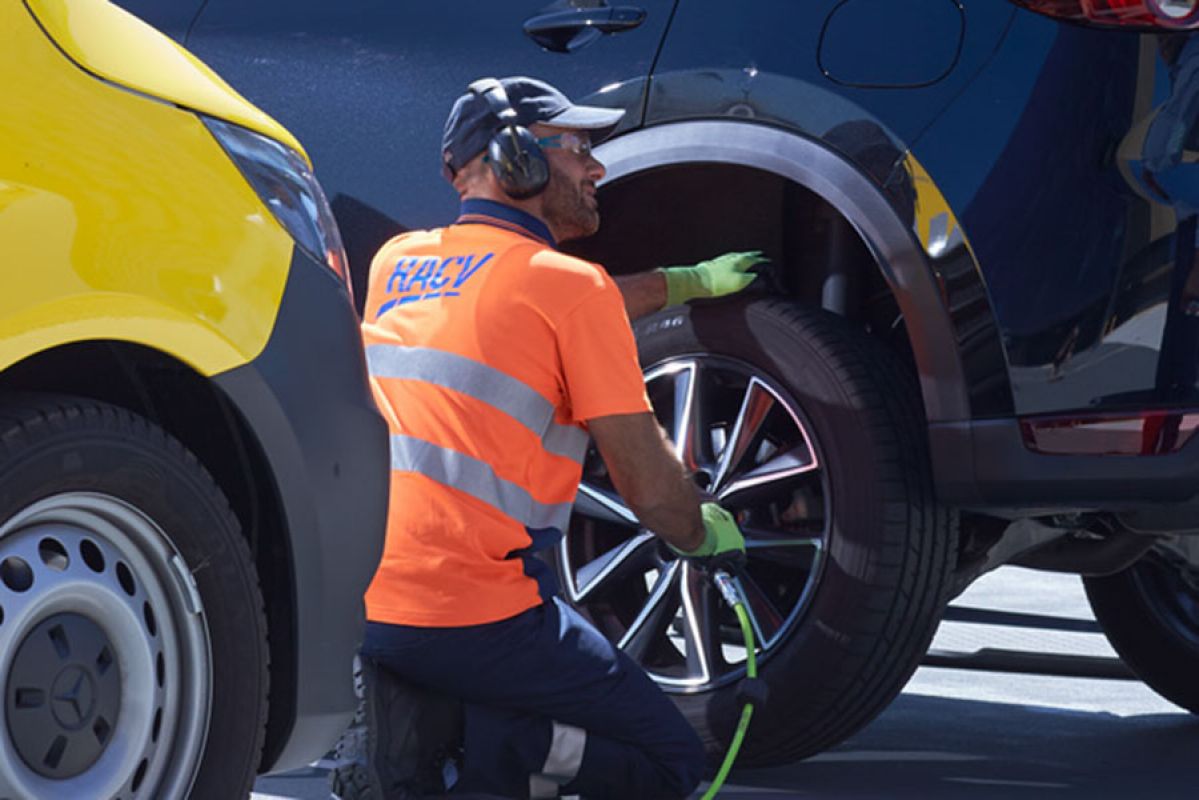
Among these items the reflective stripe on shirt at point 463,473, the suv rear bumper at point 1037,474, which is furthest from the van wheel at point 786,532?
the reflective stripe on shirt at point 463,473

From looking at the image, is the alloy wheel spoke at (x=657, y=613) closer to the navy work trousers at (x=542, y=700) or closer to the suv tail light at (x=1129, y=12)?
the navy work trousers at (x=542, y=700)

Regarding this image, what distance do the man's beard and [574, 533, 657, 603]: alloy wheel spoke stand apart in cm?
76

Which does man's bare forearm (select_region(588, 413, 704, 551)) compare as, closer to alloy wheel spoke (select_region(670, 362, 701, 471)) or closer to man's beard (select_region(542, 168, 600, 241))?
man's beard (select_region(542, 168, 600, 241))

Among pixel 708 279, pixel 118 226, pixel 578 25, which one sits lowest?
pixel 118 226

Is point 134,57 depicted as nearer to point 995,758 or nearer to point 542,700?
point 542,700

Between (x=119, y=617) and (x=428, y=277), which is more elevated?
(x=428, y=277)

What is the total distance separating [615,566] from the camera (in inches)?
173

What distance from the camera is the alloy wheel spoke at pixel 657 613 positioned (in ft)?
14.2

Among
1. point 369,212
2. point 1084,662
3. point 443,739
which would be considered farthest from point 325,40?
point 1084,662

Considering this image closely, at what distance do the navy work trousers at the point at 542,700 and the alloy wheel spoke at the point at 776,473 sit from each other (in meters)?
0.68

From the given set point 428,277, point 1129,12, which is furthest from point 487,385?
point 1129,12

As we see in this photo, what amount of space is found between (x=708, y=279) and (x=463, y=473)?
974 mm

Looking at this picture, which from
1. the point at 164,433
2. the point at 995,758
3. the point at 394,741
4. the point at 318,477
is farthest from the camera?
the point at 995,758

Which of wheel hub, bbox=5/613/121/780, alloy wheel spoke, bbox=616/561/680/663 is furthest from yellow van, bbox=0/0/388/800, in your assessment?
alloy wheel spoke, bbox=616/561/680/663
